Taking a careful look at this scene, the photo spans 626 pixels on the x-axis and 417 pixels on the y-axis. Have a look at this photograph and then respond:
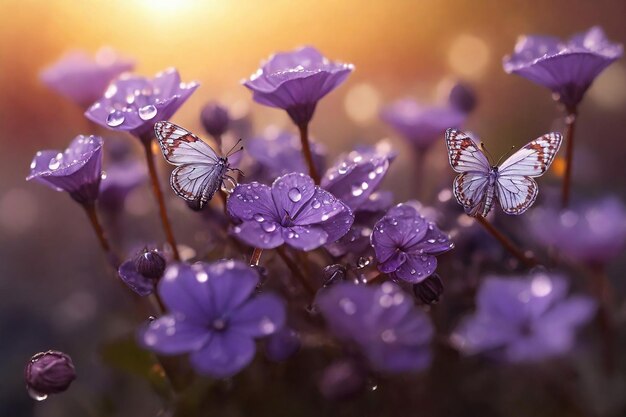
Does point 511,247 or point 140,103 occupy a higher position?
point 140,103

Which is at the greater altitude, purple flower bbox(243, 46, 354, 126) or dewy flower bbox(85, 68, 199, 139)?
dewy flower bbox(85, 68, 199, 139)

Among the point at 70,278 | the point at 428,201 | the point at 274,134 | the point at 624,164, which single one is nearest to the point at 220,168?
the point at 274,134

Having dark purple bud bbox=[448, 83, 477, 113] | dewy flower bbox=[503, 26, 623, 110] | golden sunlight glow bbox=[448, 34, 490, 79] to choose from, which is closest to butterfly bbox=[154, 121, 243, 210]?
dewy flower bbox=[503, 26, 623, 110]

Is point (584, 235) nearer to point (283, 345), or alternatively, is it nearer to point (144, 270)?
point (283, 345)

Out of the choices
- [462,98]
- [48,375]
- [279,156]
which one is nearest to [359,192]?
[279,156]

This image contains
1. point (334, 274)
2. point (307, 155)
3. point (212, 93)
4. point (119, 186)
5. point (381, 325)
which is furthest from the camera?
point (212, 93)

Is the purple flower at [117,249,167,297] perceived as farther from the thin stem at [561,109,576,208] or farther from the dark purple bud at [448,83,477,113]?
the dark purple bud at [448,83,477,113]
